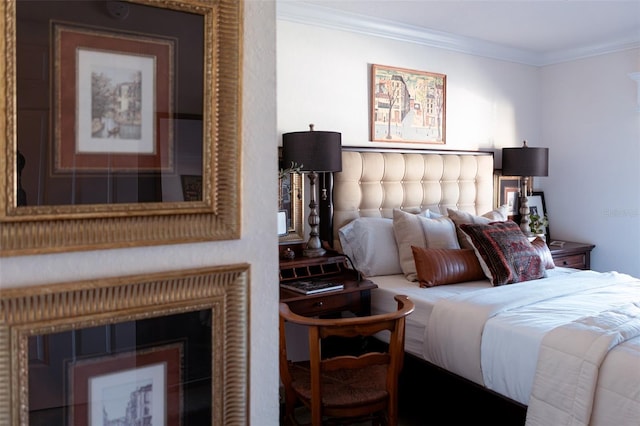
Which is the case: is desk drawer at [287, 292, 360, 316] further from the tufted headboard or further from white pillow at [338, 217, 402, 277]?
the tufted headboard

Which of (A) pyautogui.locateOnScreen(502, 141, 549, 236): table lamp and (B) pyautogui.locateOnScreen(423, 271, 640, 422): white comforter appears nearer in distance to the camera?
(B) pyautogui.locateOnScreen(423, 271, 640, 422): white comforter

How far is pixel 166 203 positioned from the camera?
972mm

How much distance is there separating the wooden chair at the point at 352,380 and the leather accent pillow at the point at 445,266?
2.94 ft

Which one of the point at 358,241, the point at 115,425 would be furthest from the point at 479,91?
the point at 115,425

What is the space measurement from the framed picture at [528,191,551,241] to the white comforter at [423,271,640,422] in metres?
1.85

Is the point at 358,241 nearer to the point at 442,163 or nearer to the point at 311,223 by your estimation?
the point at 311,223

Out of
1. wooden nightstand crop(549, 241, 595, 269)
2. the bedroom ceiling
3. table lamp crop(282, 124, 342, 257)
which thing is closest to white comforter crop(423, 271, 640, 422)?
table lamp crop(282, 124, 342, 257)

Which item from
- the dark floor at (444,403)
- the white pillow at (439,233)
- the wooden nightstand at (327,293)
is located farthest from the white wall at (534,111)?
the dark floor at (444,403)

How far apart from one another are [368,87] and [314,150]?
0.95m

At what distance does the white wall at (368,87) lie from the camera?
11.1 feet

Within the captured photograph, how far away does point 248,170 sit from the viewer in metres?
1.05

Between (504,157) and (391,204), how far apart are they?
4.17 feet

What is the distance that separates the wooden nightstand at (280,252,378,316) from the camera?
2.69m

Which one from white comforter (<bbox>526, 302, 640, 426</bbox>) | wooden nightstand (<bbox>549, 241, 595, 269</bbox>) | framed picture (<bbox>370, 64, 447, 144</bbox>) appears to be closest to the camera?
white comforter (<bbox>526, 302, 640, 426</bbox>)
